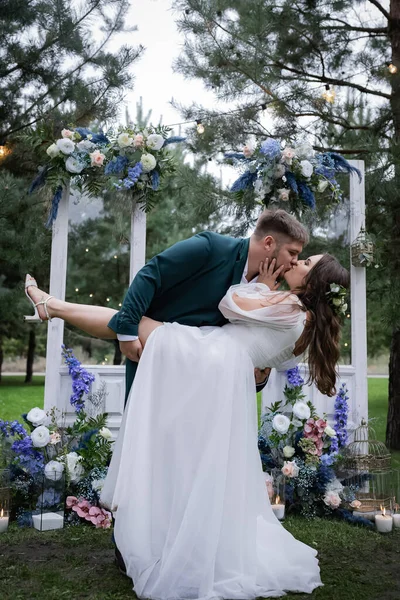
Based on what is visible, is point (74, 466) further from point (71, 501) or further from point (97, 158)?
point (97, 158)

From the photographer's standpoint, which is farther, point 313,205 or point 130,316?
point 313,205

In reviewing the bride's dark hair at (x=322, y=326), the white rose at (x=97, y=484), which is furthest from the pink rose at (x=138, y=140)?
the white rose at (x=97, y=484)

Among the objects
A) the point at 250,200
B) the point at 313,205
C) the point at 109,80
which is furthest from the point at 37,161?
the point at 313,205

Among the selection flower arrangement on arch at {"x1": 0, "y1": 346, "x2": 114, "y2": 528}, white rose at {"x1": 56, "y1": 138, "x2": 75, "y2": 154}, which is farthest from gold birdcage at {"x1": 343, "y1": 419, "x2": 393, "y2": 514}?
white rose at {"x1": 56, "y1": 138, "x2": 75, "y2": 154}

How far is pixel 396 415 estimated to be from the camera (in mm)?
6852

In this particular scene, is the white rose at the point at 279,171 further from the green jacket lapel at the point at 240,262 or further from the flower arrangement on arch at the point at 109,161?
the green jacket lapel at the point at 240,262

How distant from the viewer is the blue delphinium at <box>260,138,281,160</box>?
4398 mm

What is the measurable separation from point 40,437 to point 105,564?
1.12 metres

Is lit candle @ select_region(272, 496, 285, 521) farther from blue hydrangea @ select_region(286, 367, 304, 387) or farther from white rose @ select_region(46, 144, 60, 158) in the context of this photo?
white rose @ select_region(46, 144, 60, 158)

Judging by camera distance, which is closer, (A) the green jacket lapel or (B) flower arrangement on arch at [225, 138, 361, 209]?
(A) the green jacket lapel

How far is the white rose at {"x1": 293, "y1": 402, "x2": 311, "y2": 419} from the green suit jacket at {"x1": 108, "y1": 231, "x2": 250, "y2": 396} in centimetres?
159

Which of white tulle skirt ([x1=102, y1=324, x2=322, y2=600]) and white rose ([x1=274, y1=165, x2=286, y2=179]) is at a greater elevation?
white rose ([x1=274, y1=165, x2=286, y2=179])

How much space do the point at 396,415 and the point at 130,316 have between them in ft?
16.6

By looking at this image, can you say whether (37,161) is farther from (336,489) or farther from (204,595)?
(204,595)
